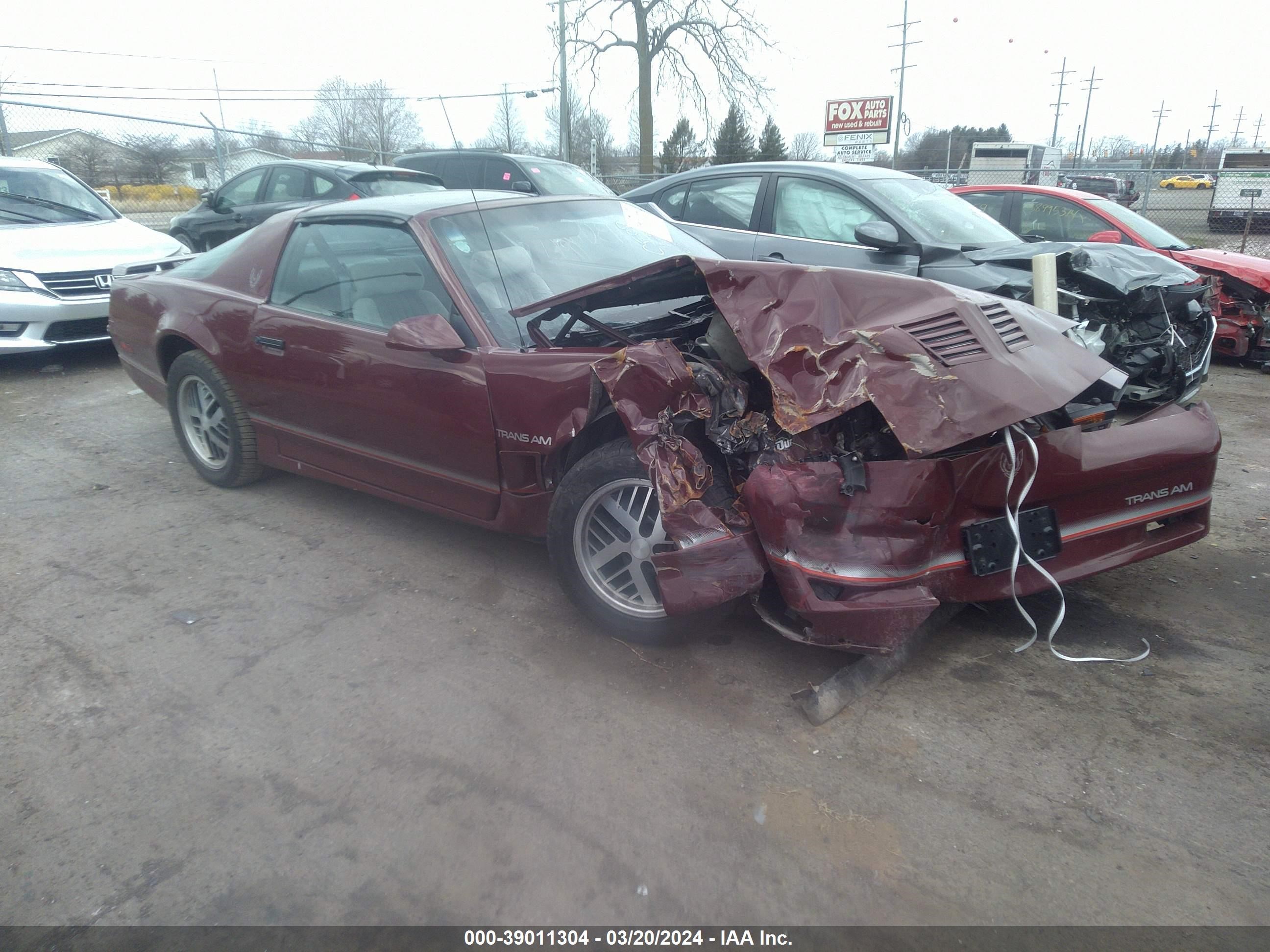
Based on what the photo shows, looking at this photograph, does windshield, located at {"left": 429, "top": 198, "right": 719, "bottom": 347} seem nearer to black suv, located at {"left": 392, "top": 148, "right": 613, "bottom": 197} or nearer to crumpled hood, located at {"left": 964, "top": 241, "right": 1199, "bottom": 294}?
crumpled hood, located at {"left": 964, "top": 241, "right": 1199, "bottom": 294}

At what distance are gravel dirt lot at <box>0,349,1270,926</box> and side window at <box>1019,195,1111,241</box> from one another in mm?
4539

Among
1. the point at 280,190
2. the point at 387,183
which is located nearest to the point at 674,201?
the point at 387,183

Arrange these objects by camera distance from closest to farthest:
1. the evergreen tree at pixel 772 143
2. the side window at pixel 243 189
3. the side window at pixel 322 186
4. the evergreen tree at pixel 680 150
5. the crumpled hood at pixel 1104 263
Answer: the crumpled hood at pixel 1104 263 < the side window at pixel 322 186 < the side window at pixel 243 189 < the evergreen tree at pixel 680 150 < the evergreen tree at pixel 772 143

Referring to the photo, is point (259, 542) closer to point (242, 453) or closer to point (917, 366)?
point (242, 453)

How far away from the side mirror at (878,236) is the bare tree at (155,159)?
A: 1482cm

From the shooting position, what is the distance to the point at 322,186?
30.8ft

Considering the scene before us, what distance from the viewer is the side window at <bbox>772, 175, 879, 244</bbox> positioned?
20.5 ft

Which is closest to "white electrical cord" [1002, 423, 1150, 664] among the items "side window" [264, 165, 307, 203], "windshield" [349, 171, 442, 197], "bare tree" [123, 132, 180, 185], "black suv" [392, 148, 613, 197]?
"windshield" [349, 171, 442, 197]

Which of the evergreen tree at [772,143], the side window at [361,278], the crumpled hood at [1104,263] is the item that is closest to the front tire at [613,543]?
the side window at [361,278]

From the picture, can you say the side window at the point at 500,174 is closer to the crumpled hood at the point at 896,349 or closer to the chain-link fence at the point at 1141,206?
the chain-link fence at the point at 1141,206

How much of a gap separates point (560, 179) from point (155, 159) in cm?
1169

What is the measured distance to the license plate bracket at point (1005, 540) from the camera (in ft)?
9.11

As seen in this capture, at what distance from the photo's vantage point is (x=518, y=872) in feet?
7.29
